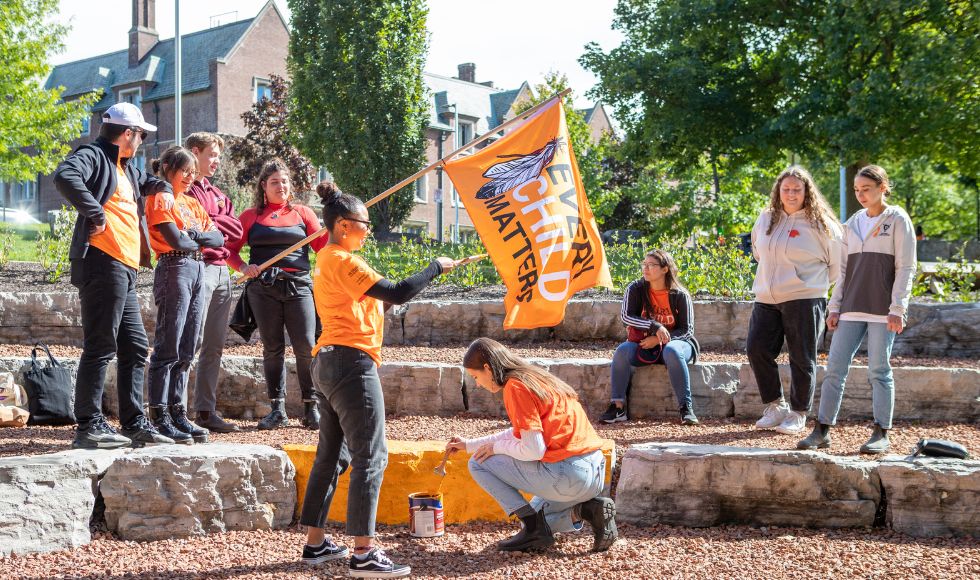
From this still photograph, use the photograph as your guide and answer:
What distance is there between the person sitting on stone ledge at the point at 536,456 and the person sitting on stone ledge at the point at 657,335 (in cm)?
196

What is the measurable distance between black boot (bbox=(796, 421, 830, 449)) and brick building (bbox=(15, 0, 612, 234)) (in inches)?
918

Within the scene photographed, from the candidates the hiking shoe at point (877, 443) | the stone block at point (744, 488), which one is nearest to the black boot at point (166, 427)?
the stone block at point (744, 488)

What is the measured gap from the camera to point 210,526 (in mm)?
3693

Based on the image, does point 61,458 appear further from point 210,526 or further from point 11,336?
point 11,336

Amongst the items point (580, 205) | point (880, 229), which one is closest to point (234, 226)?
point (580, 205)

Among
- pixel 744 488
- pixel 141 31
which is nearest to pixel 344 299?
pixel 744 488

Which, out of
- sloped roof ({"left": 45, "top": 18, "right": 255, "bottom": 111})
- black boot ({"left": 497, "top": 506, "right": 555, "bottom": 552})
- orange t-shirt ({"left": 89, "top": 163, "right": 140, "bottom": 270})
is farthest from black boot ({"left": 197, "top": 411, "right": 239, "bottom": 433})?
sloped roof ({"left": 45, "top": 18, "right": 255, "bottom": 111})

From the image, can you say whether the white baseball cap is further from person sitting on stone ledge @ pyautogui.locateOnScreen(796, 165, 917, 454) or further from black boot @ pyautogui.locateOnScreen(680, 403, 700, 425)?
person sitting on stone ledge @ pyautogui.locateOnScreen(796, 165, 917, 454)

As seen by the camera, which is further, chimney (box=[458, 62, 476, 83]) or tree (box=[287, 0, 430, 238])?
chimney (box=[458, 62, 476, 83])

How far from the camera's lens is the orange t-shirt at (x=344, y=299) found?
307 centimetres

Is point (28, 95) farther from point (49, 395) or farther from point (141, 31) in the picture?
point (141, 31)

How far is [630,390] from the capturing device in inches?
221

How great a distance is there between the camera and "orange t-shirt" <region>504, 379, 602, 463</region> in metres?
3.31

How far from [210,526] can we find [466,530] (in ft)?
4.18
